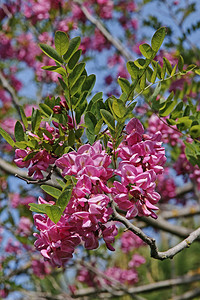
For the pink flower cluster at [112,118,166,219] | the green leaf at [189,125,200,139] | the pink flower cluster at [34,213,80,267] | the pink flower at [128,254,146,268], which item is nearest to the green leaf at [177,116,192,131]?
→ the green leaf at [189,125,200,139]

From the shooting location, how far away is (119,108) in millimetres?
1161

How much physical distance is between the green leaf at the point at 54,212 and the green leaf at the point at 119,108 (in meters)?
0.36

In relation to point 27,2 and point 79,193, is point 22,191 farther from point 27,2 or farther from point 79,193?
point 79,193

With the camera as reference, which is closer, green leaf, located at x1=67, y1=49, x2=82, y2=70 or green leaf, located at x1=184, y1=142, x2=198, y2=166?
green leaf, located at x1=67, y1=49, x2=82, y2=70

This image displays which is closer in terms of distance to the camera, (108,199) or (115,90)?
(108,199)

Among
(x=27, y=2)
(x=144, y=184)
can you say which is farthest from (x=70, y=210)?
(x=27, y=2)

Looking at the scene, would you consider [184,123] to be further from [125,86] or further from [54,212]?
[54,212]

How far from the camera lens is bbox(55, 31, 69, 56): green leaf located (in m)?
1.16

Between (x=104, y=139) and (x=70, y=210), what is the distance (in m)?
0.31

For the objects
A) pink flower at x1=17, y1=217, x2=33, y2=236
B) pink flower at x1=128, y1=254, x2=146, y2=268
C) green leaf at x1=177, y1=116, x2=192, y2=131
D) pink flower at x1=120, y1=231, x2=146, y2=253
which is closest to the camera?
green leaf at x1=177, y1=116, x2=192, y2=131

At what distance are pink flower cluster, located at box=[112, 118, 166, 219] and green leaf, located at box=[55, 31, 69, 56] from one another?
33 centimetres

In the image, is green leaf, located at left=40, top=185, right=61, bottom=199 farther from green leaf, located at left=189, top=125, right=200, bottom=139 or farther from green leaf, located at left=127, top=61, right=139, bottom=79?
green leaf, located at left=189, top=125, right=200, bottom=139

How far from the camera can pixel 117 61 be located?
5773mm

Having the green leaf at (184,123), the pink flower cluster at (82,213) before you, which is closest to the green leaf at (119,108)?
the pink flower cluster at (82,213)
